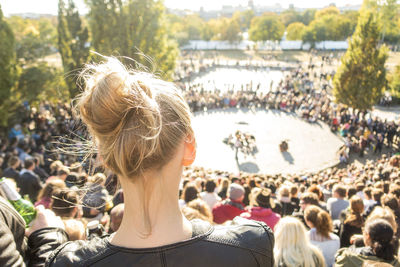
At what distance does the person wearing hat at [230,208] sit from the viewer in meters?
4.94

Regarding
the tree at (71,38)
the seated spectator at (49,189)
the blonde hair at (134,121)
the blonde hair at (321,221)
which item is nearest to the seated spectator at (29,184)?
the seated spectator at (49,189)

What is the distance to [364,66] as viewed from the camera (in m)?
21.5

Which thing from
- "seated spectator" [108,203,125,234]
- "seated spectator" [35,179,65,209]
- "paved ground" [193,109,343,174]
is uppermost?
"seated spectator" [108,203,125,234]

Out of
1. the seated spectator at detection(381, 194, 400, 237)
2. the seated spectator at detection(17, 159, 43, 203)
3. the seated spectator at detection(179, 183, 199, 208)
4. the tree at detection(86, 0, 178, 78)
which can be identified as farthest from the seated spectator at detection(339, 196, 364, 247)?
the tree at detection(86, 0, 178, 78)

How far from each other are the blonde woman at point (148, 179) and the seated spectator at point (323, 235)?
121 inches

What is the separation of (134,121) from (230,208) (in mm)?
4108

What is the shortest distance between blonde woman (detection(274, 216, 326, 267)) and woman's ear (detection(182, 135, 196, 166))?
234 centimetres

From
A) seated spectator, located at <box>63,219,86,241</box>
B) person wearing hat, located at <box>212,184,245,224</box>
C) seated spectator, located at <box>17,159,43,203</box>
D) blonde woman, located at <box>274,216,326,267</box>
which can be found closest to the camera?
seated spectator, located at <box>63,219,86,241</box>

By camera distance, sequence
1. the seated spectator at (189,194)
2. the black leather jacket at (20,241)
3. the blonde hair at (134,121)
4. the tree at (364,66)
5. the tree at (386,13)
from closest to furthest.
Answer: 1. the blonde hair at (134,121)
2. the black leather jacket at (20,241)
3. the seated spectator at (189,194)
4. the tree at (364,66)
5. the tree at (386,13)

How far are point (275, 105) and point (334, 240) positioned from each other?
24774 mm

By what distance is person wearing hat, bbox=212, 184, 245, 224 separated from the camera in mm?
4938

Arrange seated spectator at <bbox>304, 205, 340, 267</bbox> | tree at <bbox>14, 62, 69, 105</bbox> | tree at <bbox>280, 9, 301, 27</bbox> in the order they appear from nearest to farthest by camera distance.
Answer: seated spectator at <bbox>304, 205, 340, 267</bbox> → tree at <bbox>14, 62, 69, 105</bbox> → tree at <bbox>280, 9, 301, 27</bbox>

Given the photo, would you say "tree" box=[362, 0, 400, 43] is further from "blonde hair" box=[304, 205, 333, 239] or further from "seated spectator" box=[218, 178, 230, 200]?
"blonde hair" box=[304, 205, 333, 239]

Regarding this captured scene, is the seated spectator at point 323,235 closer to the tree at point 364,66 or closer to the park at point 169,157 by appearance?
the park at point 169,157
